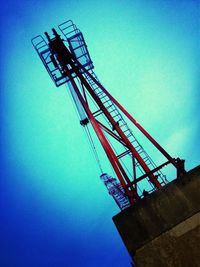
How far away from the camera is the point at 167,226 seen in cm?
464

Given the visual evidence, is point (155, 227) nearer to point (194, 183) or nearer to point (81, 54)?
point (194, 183)

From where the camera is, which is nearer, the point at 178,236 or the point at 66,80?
the point at 178,236

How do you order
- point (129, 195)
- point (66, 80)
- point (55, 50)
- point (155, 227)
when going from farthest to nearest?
point (66, 80), point (55, 50), point (129, 195), point (155, 227)

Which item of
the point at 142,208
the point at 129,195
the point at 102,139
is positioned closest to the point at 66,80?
the point at 102,139

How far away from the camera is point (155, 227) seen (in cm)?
465

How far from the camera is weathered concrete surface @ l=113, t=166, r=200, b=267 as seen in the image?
4398mm

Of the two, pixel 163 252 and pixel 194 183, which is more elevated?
pixel 194 183

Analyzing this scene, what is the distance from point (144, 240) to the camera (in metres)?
4.55

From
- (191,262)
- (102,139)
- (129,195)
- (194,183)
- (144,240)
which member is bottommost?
(191,262)

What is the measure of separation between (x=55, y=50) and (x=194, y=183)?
8.81 meters

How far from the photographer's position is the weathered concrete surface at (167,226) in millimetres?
4398

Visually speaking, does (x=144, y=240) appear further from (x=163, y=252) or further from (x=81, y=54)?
(x=81, y=54)

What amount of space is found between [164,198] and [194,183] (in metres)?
0.78

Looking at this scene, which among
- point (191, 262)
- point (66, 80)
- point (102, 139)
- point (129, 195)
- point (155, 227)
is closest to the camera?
point (191, 262)
